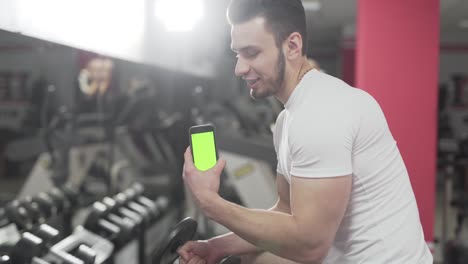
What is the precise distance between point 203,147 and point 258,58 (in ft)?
0.93

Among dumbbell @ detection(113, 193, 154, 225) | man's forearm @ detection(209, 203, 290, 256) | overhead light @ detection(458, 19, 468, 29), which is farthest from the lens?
overhead light @ detection(458, 19, 468, 29)

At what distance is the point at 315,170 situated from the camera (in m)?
1.22

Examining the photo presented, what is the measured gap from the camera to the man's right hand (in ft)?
4.91

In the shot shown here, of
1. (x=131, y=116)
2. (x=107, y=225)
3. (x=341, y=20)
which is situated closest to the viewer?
(x=107, y=225)

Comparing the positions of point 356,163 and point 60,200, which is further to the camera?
point 60,200

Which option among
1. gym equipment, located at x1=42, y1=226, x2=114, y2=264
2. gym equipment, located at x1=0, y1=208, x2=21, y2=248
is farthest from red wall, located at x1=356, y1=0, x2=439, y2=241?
gym equipment, located at x1=0, y1=208, x2=21, y2=248

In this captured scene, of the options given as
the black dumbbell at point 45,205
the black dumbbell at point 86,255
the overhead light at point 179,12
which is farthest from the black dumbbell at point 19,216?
the overhead light at point 179,12

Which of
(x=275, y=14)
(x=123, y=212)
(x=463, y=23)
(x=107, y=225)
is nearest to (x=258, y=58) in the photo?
(x=275, y=14)

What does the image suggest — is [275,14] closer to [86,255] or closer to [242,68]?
[242,68]

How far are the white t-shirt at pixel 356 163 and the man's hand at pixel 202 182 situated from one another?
0.20 meters

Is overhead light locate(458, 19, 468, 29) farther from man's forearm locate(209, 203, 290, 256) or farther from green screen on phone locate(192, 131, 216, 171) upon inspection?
green screen on phone locate(192, 131, 216, 171)

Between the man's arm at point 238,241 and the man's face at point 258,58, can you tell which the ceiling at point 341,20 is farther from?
the man's face at point 258,58

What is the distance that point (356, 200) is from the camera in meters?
1.37

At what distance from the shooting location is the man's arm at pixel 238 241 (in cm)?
160
